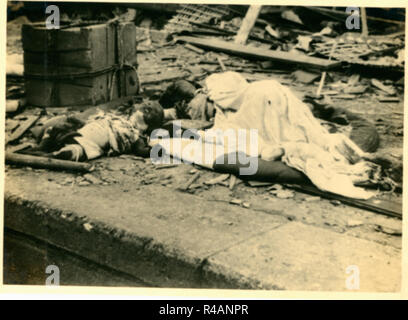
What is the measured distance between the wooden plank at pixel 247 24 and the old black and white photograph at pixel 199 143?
0.06ft

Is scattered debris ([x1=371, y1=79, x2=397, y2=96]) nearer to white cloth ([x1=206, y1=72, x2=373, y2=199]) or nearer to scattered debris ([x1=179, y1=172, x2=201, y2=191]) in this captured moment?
white cloth ([x1=206, y1=72, x2=373, y2=199])

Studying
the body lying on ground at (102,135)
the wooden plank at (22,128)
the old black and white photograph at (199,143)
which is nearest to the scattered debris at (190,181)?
the old black and white photograph at (199,143)

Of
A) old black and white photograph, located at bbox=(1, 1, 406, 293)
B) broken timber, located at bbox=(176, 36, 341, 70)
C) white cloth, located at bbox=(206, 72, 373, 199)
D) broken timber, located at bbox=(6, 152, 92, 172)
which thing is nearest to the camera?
old black and white photograph, located at bbox=(1, 1, 406, 293)

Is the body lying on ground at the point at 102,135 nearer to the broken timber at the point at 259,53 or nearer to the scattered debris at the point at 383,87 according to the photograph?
the broken timber at the point at 259,53

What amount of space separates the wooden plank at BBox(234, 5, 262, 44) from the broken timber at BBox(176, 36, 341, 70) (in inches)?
2.8

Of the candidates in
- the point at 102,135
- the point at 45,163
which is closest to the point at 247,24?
the point at 102,135

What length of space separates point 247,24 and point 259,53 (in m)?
0.30

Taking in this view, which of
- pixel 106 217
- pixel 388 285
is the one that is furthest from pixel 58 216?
pixel 388 285

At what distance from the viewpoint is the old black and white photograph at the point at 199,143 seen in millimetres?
3992

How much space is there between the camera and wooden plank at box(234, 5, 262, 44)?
16.1 feet

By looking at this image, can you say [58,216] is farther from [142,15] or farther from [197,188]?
[142,15]

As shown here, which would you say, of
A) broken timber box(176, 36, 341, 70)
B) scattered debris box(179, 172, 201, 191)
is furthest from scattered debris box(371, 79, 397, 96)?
scattered debris box(179, 172, 201, 191)

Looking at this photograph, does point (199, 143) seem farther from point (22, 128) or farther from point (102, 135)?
point (22, 128)

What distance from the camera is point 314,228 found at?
4098 mm
